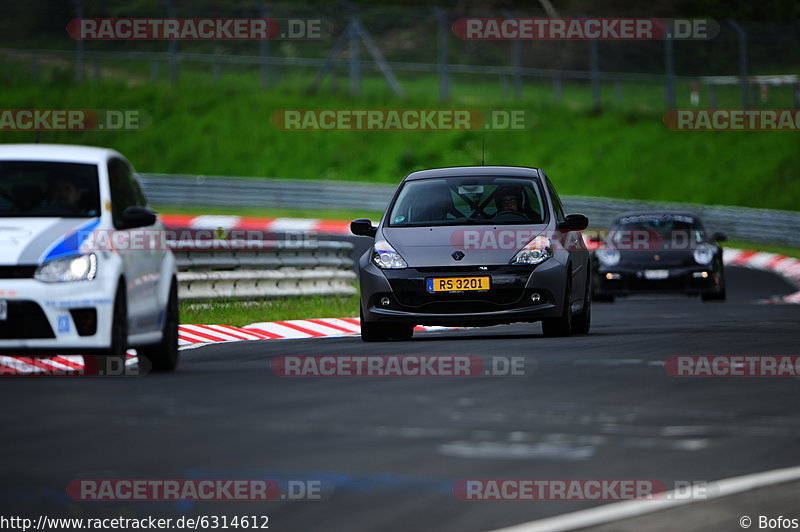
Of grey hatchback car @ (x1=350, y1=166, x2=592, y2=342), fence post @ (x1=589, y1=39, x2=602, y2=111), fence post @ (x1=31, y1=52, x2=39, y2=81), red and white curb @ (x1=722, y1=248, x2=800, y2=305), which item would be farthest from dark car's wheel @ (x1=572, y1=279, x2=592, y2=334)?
fence post @ (x1=31, y1=52, x2=39, y2=81)

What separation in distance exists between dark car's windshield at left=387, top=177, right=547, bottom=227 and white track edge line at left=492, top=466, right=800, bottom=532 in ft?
25.2

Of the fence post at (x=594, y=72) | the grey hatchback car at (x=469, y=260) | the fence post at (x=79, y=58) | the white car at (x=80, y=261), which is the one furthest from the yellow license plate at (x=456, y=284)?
the fence post at (x=79, y=58)

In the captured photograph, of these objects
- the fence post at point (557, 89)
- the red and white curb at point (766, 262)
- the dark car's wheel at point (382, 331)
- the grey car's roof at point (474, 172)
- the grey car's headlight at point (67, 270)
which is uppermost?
the fence post at point (557, 89)

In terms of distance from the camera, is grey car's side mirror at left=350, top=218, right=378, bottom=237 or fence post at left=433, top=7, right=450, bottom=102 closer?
grey car's side mirror at left=350, top=218, right=378, bottom=237

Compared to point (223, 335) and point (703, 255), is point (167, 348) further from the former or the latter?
point (703, 255)

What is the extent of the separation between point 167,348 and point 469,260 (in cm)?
321

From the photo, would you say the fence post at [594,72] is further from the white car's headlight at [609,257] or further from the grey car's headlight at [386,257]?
the grey car's headlight at [386,257]

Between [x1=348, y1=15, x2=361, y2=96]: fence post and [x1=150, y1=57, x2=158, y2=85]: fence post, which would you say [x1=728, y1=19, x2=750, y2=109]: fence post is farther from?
[x1=150, y1=57, x2=158, y2=85]: fence post

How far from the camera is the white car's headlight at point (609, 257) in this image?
24466 mm

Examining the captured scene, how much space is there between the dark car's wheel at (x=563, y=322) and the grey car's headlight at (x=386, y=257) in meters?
1.38

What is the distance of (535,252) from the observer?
1487cm

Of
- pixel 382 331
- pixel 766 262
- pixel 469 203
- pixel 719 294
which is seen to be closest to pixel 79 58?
pixel 766 262

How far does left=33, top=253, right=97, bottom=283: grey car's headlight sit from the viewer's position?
1109 centimetres

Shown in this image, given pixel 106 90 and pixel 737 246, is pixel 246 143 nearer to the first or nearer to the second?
pixel 106 90
